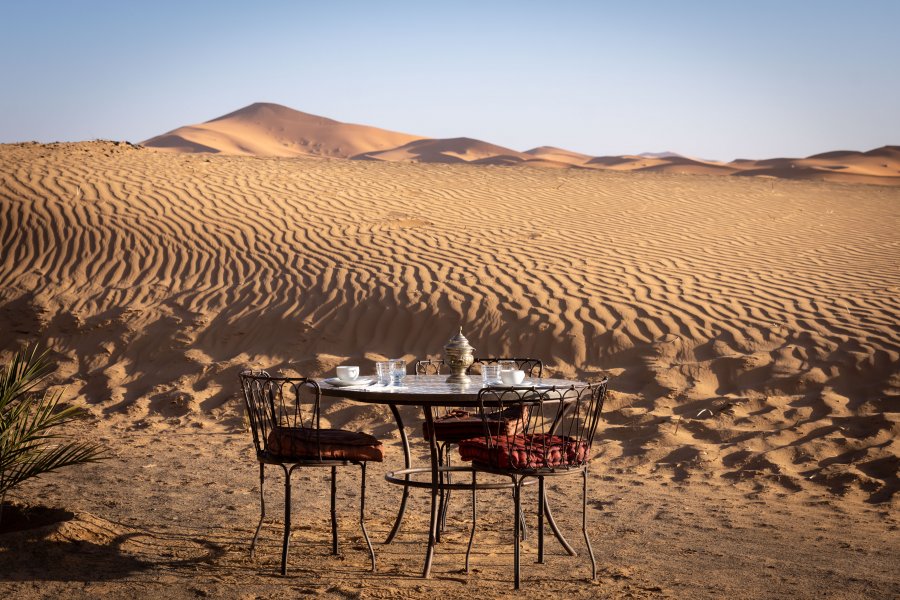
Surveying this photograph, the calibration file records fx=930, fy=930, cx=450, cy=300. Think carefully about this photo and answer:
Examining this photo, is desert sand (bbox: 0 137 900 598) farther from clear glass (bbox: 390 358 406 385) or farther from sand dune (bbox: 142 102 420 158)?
sand dune (bbox: 142 102 420 158)

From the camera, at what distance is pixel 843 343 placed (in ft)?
29.3

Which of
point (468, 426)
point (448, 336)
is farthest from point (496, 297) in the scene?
point (468, 426)

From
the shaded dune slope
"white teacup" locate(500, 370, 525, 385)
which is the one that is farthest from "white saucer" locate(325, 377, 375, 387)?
the shaded dune slope

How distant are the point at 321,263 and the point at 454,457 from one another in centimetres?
494

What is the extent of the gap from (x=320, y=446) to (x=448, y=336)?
18.5ft

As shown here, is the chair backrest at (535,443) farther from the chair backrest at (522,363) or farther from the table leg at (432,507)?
the chair backrest at (522,363)

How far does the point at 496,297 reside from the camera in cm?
1064

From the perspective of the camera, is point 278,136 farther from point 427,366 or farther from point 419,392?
point 419,392

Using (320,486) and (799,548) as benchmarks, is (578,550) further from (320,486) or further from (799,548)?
(320,486)

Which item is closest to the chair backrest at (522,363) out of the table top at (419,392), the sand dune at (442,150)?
the table top at (419,392)

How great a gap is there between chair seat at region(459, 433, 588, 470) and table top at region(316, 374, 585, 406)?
0.23 m

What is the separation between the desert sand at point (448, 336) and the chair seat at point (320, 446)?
1.81ft

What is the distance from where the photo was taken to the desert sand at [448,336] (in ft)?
15.3

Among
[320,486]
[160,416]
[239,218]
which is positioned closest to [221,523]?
[320,486]
